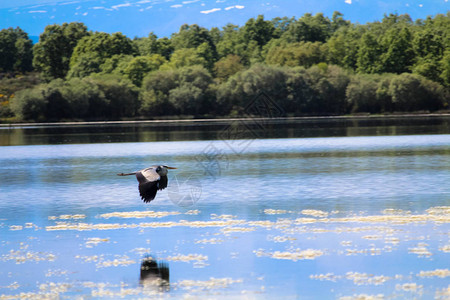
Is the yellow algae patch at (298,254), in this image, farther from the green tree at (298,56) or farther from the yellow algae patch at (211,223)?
the green tree at (298,56)

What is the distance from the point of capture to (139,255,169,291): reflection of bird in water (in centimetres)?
1499

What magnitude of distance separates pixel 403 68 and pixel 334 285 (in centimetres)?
12990

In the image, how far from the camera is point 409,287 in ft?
46.1

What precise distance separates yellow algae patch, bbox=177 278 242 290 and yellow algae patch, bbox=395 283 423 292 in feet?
9.95

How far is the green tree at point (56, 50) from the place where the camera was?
16638cm

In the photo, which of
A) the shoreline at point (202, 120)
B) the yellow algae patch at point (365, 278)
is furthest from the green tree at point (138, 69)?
the yellow algae patch at point (365, 278)

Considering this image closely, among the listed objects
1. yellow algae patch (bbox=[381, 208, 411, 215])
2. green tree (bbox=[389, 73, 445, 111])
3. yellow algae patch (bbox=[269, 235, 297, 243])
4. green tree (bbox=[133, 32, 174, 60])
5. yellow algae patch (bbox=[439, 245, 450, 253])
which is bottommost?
yellow algae patch (bbox=[269, 235, 297, 243])

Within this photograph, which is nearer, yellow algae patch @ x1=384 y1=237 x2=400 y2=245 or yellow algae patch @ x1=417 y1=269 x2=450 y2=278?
yellow algae patch @ x1=417 y1=269 x2=450 y2=278

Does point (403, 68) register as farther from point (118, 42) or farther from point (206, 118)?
point (118, 42)

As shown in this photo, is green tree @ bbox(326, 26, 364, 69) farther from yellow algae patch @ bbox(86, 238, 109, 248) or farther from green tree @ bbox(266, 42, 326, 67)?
yellow algae patch @ bbox(86, 238, 109, 248)

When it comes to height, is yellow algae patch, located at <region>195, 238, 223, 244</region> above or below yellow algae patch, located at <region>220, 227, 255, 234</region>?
below

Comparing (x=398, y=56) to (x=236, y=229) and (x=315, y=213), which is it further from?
(x=236, y=229)

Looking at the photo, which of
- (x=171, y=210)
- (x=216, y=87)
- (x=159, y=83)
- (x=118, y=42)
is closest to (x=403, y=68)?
(x=216, y=87)

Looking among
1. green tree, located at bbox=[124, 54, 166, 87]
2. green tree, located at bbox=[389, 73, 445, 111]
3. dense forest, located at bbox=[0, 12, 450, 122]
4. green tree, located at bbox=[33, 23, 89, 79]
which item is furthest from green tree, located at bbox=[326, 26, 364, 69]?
green tree, located at bbox=[33, 23, 89, 79]
